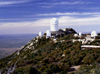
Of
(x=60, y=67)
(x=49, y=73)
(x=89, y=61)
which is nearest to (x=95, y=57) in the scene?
(x=89, y=61)

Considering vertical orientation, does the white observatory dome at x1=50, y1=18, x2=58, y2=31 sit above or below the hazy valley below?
above

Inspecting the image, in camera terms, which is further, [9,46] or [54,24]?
[9,46]

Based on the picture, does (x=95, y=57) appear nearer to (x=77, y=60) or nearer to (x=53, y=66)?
(x=77, y=60)

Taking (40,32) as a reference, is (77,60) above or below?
below

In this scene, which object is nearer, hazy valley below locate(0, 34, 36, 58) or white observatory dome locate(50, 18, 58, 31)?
white observatory dome locate(50, 18, 58, 31)

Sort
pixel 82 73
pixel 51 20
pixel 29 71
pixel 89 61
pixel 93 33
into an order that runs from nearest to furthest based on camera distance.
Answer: pixel 82 73 → pixel 29 71 → pixel 89 61 → pixel 93 33 → pixel 51 20

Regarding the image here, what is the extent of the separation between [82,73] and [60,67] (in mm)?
3088

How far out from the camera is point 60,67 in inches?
465

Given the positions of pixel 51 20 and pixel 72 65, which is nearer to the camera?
pixel 72 65

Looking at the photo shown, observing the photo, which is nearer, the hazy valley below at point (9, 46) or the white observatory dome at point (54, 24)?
the white observatory dome at point (54, 24)

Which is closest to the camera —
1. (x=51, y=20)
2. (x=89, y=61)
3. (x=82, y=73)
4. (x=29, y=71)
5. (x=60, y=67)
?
(x=82, y=73)

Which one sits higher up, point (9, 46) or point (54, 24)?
point (54, 24)

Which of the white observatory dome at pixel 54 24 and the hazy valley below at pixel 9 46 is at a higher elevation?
Answer: the white observatory dome at pixel 54 24

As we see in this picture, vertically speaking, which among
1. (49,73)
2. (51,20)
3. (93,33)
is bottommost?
(49,73)
